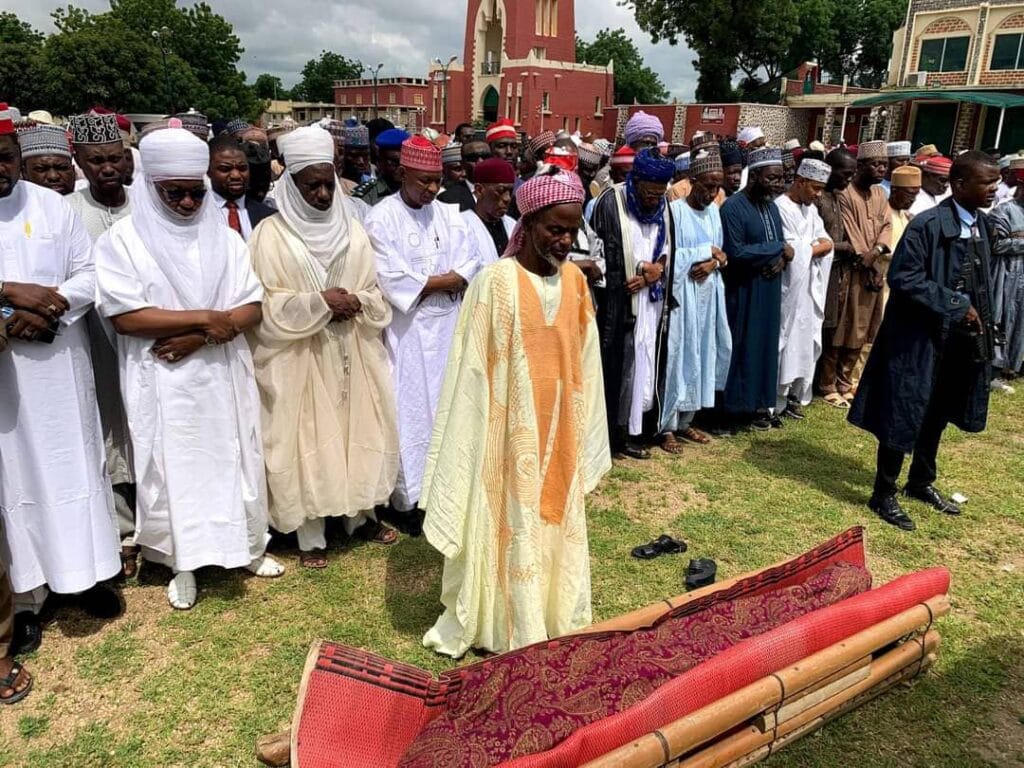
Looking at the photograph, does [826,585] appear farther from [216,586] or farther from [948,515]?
[216,586]

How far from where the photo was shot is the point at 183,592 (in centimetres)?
350

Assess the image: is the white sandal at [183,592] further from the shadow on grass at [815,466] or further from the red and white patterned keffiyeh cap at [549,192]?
the shadow on grass at [815,466]

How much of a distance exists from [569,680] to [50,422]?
237cm

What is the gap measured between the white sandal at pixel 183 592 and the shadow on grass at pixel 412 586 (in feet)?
3.02

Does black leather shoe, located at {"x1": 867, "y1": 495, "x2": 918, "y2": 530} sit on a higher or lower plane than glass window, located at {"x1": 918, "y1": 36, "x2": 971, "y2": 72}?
lower

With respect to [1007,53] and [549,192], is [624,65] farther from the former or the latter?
[549,192]

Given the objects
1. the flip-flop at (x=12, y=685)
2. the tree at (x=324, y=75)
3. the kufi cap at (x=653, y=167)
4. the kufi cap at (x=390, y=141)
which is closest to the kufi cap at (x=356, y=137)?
the kufi cap at (x=390, y=141)

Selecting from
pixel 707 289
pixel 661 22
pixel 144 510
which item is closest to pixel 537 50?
pixel 661 22

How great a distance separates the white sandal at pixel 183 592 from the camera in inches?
137

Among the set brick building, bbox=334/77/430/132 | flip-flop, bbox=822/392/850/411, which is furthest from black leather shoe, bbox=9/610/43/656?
brick building, bbox=334/77/430/132

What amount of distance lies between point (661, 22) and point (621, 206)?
37.1 m

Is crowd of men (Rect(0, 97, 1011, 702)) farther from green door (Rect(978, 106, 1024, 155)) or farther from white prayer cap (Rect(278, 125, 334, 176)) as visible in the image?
green door (Rect(978, 106, 1024, 155))

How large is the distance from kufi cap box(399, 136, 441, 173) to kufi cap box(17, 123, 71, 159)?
1870 mm

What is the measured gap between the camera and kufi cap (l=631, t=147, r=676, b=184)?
480 cm
